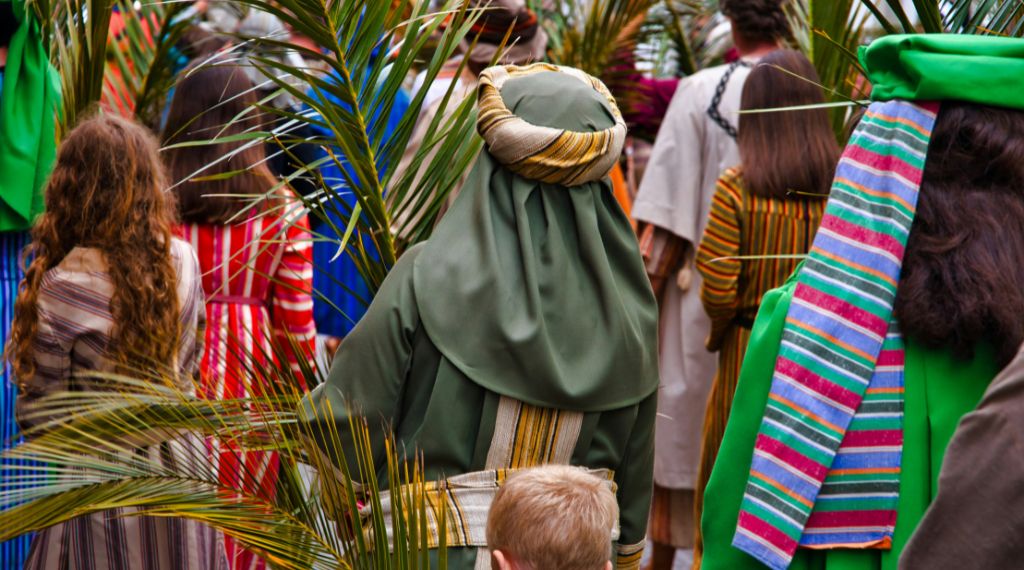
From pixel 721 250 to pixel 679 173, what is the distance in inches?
33.0

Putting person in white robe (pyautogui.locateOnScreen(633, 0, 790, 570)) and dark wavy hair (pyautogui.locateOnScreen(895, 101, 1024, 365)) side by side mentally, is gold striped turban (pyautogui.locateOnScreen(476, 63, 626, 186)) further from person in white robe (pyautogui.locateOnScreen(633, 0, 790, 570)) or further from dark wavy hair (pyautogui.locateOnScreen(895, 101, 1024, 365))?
person in white robe (pyautogui.locateOnScreen(633, 0, 790, 570))

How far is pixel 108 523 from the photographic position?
11.4 feet

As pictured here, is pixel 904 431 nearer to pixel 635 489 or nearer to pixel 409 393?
pixel 635 489

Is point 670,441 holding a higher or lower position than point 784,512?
lower

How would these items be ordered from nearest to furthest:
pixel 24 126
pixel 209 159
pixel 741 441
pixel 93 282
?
pixel 741 441
pixel 93 282
pixel 24 126
pixel 209 159

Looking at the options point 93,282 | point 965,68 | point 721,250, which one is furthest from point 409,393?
point 721,250

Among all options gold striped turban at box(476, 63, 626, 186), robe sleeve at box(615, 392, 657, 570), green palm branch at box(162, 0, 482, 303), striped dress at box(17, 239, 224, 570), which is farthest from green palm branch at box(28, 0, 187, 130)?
robe sleeve at box(615, 392, 657, 570)

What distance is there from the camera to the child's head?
2250mm

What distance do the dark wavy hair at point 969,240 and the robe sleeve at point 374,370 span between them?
0.93 meters

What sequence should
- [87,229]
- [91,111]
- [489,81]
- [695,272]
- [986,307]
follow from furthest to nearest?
[695,272]
[91,111]
[87,229]
[489,81]
[986,307]

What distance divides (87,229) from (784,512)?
1.96 metres

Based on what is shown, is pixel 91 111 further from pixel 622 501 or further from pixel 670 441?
pixel 670 441

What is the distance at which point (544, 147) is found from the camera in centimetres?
263

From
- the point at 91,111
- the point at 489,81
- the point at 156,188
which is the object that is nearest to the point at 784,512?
the point at 489,81
